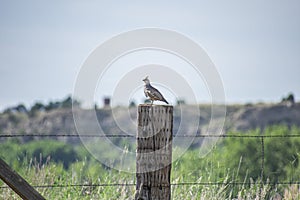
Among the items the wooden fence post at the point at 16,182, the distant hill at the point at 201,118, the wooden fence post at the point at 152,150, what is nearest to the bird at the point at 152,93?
the wooden fence post at the point at 152,150

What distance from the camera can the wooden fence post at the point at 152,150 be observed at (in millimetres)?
5445

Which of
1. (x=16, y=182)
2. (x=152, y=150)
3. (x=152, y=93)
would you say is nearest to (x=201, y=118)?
(x=152, y=93)

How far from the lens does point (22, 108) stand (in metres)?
69.6

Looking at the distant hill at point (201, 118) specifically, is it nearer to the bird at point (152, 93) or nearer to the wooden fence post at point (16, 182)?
the bird at point (152, 93)

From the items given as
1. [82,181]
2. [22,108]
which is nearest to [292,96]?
[22,108]

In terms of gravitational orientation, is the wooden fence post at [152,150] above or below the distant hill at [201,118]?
below

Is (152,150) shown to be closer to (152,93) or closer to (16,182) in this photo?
(152,93)

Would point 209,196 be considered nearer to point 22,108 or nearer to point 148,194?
point 148,194

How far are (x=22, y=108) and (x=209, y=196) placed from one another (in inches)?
2489

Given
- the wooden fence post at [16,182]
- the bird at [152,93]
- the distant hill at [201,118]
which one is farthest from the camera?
the distant hill at [201,118]

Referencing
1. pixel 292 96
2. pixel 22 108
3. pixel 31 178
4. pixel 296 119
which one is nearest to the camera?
pixel 31 178

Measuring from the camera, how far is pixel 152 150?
17.9 feet

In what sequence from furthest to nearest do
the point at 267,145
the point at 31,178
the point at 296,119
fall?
the point at 296,119 → the point at 267,145 → the point at 31,178

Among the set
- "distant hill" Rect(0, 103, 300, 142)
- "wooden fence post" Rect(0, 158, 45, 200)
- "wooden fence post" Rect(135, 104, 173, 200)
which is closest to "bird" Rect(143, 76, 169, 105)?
"wooden fence post" Rect(135, 104, 173, 200)
